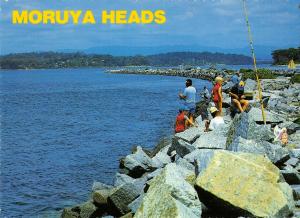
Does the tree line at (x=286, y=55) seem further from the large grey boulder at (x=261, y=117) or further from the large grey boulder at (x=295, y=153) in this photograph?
the large grey boulder at (x=295, y=153)

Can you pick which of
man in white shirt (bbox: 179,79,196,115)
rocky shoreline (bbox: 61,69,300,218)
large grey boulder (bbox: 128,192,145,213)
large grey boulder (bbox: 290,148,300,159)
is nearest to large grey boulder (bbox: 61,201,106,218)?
rocky shoreline (bbox: 61,69,300,218)

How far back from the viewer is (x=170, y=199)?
7.61 m

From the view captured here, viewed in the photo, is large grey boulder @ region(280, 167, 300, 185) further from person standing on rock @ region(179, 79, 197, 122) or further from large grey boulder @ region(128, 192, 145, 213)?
person standing on rock @ region(179, 79, 197, 122)

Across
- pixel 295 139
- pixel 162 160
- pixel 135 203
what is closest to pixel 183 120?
pixel 162 160

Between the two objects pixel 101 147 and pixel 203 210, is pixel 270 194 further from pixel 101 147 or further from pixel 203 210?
pixel 101 147

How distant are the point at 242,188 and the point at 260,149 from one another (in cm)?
263

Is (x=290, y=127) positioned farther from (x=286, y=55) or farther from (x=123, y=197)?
(x=286, y=55)

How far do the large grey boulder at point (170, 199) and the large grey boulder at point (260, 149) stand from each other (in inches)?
102

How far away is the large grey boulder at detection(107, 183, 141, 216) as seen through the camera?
36.5 ft

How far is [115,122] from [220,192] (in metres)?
26.7

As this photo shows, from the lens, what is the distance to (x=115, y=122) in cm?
3509

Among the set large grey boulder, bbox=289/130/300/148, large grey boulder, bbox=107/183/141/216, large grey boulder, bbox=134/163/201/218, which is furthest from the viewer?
large grey boulder, bbox=289/130/300/148

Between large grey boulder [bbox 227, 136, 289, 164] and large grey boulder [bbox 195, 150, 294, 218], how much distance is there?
5.42 feet

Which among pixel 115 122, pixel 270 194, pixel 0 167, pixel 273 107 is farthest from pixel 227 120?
pixel 115 122
